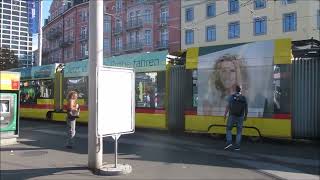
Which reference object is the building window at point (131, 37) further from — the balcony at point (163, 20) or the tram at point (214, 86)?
the tram at point (214, 86)

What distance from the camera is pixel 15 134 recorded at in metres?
14.5

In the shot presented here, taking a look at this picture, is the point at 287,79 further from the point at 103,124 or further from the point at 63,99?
the point at 63,99

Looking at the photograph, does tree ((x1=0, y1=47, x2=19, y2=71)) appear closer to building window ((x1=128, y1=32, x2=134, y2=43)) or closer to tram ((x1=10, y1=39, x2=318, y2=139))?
building window ((x1=128, y1=32, x2=134, y2=43))

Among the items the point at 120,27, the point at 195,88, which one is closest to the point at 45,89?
the point at 195,88

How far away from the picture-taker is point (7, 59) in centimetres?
5569

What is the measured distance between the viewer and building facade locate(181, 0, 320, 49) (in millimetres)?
→ 49781

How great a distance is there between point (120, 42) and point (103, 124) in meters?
67.2

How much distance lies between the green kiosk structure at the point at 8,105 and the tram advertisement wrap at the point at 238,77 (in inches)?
238

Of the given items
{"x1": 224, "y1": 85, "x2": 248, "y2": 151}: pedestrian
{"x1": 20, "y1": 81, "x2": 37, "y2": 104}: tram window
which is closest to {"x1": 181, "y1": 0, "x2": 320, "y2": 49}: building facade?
{"x1": 20, "y1": 81, "x2": 37, "y2": 104}: tram window

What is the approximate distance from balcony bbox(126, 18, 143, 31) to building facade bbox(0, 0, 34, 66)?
28813mm

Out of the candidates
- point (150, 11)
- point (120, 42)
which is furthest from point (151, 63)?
point (120, 42)

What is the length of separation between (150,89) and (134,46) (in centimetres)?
5471

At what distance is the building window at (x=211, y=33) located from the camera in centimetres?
5906

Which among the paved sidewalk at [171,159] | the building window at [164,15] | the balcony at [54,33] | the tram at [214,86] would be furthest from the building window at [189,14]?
the paved sidewalk at [171,159]
